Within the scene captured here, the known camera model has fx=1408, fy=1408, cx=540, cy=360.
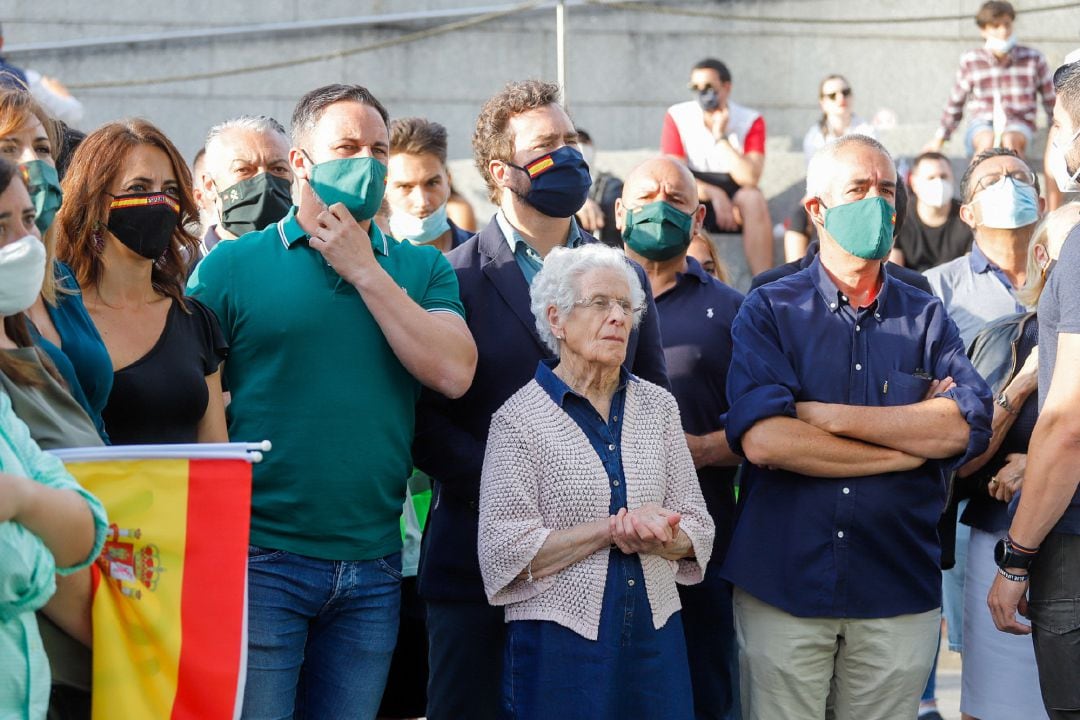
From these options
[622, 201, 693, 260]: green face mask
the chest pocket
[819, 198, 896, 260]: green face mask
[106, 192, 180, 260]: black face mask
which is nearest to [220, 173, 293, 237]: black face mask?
[106, 192, 180, 260]: black face mask

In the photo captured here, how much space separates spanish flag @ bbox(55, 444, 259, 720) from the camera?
2.98m

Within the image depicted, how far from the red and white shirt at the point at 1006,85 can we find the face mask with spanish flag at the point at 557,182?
691cm

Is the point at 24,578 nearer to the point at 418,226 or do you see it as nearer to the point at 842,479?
the point at 842,479

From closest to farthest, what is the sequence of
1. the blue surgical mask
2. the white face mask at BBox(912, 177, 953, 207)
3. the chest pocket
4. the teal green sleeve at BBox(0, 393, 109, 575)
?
the teal green sleeve at BBox(0, 393, 109, 575)
the chest pocket
the blue surgical mask
the white face mask at BBox(912, 177, 953, 207)

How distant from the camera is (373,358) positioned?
151 inches

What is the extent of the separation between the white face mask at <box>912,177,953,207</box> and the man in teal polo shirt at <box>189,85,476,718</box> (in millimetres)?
5144

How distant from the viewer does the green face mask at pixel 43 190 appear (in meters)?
3.25

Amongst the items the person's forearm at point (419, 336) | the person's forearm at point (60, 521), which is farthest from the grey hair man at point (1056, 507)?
the person's forearm at point (60, 521)

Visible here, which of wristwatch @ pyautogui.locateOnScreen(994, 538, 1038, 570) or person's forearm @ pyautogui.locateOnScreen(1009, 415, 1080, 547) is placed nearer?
person's forearm @ pyautogui.locateOnScreen(1009, 415, 1080, 547)

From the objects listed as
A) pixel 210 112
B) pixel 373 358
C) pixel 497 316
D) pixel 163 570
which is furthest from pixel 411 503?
pixel 210 112

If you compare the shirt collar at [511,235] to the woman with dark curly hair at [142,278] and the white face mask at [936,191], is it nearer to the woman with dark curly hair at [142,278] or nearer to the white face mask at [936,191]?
the woman with dark curly hair at [142,278]

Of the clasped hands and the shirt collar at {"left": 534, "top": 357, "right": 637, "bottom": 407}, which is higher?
the shirt collar at {"left": 534, "top": 357, "right": 637, "bottom": 407}

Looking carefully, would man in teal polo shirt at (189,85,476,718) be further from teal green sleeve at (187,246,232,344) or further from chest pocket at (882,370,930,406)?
chest pocket at (882,370,930,406)

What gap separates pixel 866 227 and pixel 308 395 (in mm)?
1859
